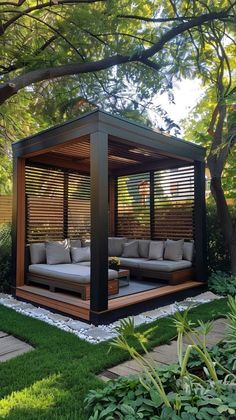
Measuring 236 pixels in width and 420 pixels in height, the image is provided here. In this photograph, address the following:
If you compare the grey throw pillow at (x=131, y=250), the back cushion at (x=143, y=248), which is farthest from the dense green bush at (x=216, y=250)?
the grey throw pillow at (x=131, y=250)

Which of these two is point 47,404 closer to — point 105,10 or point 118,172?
point 105,10

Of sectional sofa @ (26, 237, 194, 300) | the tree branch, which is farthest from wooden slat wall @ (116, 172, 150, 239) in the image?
the tree branch

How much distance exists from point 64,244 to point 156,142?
108 inches

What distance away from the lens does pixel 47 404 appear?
2338 mm

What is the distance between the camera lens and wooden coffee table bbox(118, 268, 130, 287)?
5678 mm

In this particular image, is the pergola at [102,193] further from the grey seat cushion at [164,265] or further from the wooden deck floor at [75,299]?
the grey seat cushion at [164,265]

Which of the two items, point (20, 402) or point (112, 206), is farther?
point (112, 206)

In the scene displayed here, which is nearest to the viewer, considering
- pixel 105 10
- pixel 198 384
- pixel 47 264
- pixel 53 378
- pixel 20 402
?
pixel 198 384

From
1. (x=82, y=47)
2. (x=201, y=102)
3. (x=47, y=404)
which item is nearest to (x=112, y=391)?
(x=47, y=404)

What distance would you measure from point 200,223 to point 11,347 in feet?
14.0

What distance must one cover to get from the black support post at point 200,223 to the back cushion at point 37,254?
10.1ft

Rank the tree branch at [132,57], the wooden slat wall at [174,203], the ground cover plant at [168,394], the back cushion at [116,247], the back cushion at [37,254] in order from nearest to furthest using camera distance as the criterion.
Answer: the ground cover plant at [168,394] → the tree branch at [132,57] → the back cushion at [37,254] → the wooden slat wall at [174,203] → the back cushion at [116,247]

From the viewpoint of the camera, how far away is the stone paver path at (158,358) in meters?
2.87

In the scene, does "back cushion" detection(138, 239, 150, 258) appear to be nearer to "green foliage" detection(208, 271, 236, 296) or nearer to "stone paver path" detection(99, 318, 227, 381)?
"green foliage" detection(208, 271, 236, 296)
